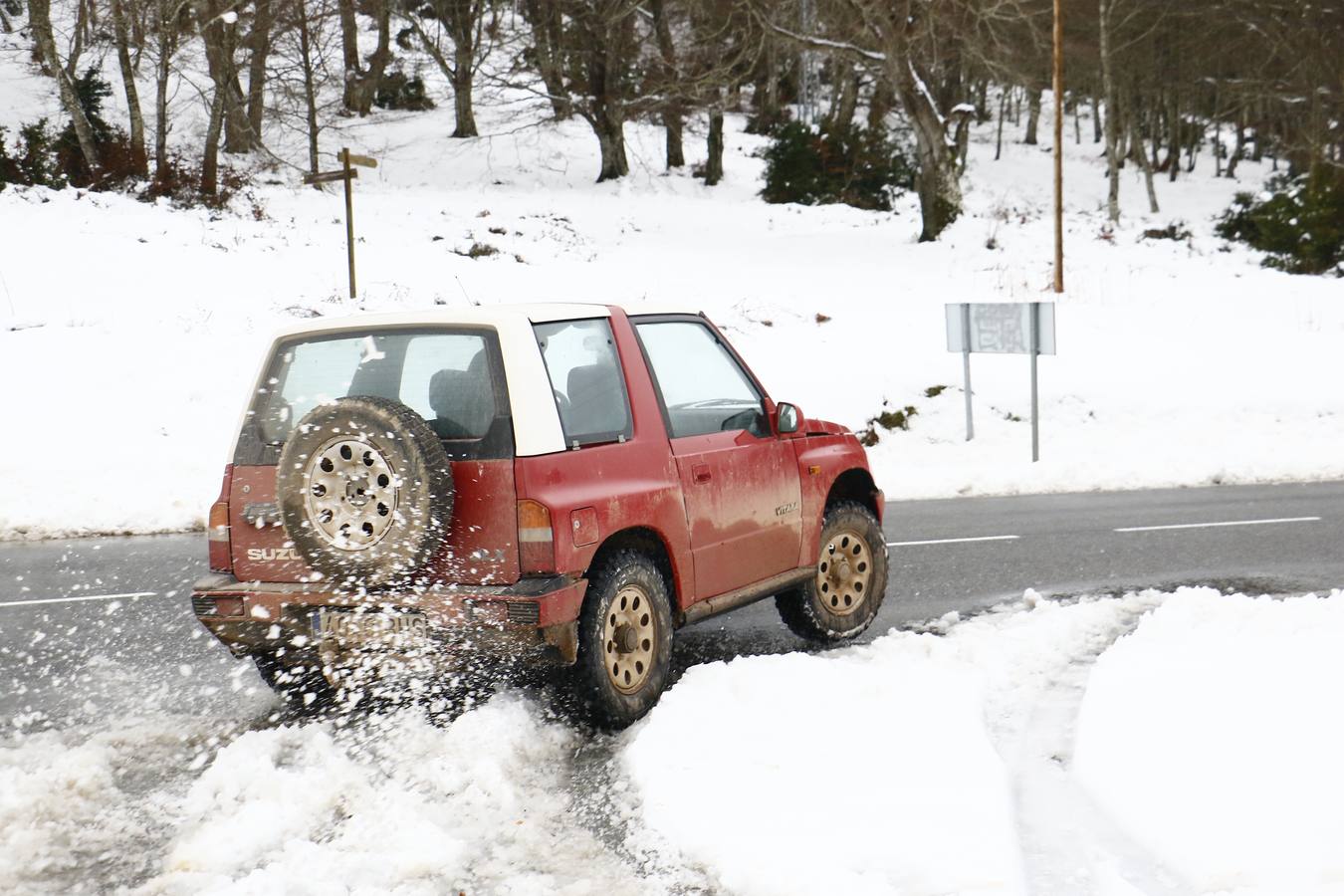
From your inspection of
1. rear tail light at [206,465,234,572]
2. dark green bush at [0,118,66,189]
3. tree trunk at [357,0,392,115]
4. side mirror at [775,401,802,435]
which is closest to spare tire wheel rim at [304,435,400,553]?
rear tail light at [206,465,234,572]

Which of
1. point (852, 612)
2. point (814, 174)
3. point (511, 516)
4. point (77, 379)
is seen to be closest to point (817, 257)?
point (814, 174)

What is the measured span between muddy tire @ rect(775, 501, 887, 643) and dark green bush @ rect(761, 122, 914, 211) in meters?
32.7

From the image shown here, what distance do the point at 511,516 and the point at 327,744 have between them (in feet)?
3.74

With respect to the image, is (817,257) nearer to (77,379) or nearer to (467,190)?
(467,190)

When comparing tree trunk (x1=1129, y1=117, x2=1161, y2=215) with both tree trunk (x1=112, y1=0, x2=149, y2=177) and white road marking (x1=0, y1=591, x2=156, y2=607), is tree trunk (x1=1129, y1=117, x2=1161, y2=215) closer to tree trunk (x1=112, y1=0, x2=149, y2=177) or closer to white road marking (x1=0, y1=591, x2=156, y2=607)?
tree trunk (x1=112, y1=0, x2=149, y2=177)

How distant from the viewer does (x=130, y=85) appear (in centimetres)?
2973

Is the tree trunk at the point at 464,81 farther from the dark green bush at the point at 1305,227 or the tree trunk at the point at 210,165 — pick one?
the dark green bush at the point at 1305,227

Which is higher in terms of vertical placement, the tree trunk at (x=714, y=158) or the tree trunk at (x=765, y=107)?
the tree trunk at (x=765, y=107)

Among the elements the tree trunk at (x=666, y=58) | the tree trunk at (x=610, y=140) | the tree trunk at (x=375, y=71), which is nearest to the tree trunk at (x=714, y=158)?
the tree trunk at (x=666, y=58)

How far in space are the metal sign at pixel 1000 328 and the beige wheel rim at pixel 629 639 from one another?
404 inches

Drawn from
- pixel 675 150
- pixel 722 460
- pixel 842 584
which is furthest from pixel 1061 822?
pixel 675 150

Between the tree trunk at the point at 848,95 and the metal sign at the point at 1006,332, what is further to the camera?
the tree trunk at the point at 848,95

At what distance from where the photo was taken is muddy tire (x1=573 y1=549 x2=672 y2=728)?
5.34 meters

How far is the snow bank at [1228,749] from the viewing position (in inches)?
156
